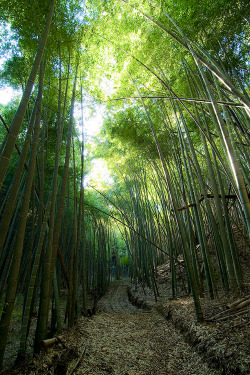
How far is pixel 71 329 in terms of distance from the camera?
227cm

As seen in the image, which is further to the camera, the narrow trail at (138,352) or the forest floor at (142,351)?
the narrow trail at (138,352)

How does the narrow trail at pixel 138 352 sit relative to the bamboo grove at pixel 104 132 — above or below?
below

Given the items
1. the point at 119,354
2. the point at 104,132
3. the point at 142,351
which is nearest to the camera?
the point at 119,354

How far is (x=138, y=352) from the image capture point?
2025mm

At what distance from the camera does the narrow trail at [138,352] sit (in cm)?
161

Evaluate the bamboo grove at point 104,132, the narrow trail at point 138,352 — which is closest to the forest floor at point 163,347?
the narrow trail at point 138,352

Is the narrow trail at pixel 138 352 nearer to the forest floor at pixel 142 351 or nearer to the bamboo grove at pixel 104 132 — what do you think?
the forest floor at pixel 142 351

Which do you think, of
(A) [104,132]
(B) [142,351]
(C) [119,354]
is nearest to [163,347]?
(B) [142,351]

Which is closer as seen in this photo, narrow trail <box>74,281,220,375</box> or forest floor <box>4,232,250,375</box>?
forest floor <box>4,232,250,375</box>

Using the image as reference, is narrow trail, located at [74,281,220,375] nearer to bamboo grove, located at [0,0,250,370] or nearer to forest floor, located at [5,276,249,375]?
forest floor, located at [5,276,249,375]

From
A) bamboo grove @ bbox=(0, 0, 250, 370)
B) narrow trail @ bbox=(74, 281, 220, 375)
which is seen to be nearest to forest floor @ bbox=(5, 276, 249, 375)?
narrow trail @ bbox=(74, 281, 220, 375)

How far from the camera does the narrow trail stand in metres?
1.61

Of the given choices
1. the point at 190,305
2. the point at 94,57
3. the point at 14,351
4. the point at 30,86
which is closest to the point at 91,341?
the point at 14,351

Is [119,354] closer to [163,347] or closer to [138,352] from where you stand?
[138,352]
